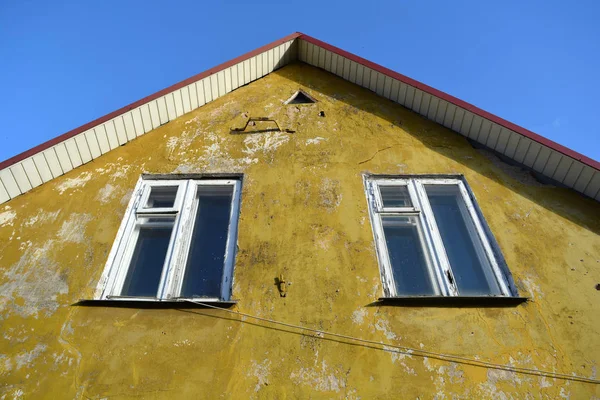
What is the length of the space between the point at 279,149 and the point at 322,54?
7.52ft

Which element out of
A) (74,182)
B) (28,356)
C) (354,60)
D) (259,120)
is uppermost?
(354,60)

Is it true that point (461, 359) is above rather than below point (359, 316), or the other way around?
below

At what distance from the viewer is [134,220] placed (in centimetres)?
455

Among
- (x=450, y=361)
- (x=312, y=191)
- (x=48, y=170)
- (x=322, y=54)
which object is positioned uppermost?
(x=322, y=54)

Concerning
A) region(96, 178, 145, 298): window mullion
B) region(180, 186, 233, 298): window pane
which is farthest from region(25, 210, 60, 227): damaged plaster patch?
region(180, 186, 233, 298): window pane

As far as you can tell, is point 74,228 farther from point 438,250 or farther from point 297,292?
point 438,250

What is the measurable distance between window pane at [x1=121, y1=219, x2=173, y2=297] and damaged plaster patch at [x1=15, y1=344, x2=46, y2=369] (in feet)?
2.44

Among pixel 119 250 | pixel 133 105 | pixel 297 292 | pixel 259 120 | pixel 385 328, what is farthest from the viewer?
pixel 259 120

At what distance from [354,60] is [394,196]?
2471 mm

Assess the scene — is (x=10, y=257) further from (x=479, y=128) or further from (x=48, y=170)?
(x=479, y=128)

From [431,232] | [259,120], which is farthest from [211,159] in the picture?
[431,232]

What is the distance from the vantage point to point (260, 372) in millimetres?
3266

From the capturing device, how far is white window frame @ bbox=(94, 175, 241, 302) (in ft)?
12.8


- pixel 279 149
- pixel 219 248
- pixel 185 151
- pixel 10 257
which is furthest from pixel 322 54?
pixel 10 257
